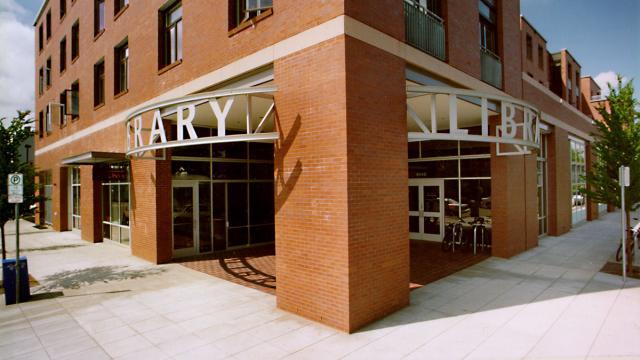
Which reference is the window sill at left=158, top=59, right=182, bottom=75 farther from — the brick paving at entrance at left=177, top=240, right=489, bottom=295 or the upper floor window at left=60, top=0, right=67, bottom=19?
the upper floor window at left=60, top=0, right=67, bottom=19

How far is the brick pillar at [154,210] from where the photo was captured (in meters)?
10.9

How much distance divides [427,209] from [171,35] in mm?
11314

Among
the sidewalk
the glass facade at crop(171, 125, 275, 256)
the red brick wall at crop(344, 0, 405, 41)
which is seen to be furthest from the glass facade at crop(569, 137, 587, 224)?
the red brick wall at crop(344, 0, 405, 41)

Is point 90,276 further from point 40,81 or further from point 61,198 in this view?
point 40,81

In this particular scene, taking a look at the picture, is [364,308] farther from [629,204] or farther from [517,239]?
[629,204]

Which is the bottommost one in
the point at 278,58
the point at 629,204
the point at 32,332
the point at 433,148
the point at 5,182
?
the point at 32,332

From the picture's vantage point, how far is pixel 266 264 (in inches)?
419

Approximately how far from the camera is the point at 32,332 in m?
6.07

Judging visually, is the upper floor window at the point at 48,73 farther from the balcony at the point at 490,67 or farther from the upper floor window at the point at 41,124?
the balcony at the point at 490,67

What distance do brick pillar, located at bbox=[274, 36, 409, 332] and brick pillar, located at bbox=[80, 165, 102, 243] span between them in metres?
12.6

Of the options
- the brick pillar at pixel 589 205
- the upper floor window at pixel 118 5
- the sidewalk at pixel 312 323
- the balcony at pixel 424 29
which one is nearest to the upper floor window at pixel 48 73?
the upper floor window at pixel 118 5

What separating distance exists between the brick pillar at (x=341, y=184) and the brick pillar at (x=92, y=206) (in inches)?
497

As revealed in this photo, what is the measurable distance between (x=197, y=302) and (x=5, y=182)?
22.5 feet

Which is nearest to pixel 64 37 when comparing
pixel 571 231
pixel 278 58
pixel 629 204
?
pixel 278 58
